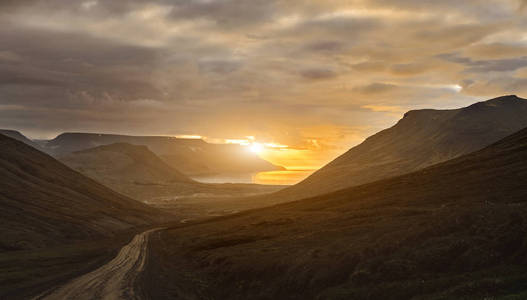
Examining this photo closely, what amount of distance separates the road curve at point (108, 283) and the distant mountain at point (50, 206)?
1136 inches

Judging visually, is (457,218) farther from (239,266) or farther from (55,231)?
(55,231)

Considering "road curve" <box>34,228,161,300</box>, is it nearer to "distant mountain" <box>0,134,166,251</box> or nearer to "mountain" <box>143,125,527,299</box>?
"mountain" <box>143,125,527,299</box>

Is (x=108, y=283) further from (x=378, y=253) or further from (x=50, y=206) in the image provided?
(x=50, y=206)

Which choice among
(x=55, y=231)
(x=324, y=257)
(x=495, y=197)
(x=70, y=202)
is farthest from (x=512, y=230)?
(x=70, y=202)

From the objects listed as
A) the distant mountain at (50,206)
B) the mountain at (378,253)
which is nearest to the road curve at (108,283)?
the mountain at (378,253)

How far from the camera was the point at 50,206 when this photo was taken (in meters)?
101

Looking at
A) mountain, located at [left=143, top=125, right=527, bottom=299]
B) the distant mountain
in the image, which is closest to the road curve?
mountain, located at [left=143, top=125, right=527, bottom=299]

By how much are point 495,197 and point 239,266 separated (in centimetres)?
4034

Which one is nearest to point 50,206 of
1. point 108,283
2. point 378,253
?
point 108,283

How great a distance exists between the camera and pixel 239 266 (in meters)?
47.2

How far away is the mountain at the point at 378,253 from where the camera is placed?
32.7 meters

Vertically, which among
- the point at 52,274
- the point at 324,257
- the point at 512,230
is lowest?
the point at 52,274

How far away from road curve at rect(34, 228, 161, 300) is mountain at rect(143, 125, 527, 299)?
229cm

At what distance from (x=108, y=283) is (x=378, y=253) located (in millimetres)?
29159
